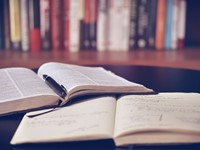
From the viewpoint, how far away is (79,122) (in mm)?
522

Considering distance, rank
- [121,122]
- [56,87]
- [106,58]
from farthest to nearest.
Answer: [106,58], [56,87], [121,122]

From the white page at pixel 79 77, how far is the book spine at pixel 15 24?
0.58 meters

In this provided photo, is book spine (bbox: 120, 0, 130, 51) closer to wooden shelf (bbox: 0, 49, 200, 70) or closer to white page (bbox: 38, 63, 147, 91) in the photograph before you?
wooden shelf (bbox: 0, 49, 200, 70)

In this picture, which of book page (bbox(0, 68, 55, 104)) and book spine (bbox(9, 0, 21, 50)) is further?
book spine (bbox(9, 0, 21, 50))

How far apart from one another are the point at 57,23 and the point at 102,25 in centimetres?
16

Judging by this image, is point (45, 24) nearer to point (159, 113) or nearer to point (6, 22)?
point (6, 22)

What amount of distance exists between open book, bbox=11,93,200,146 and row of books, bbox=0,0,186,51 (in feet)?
2.49

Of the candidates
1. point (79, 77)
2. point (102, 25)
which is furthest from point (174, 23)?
point (79, 77)

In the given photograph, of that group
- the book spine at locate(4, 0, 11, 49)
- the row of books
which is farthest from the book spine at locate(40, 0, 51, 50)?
the book spine at locate(4, 0, 11, 49)

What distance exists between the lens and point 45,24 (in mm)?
1366

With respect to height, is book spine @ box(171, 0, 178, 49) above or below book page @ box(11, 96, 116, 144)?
above

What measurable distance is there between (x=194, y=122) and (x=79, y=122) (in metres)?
0.16

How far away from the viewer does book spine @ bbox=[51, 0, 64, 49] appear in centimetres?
136

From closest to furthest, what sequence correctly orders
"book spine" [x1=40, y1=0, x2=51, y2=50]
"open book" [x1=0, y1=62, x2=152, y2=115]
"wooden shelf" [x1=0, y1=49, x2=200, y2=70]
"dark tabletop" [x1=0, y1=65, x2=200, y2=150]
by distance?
"dark tabletop" [x1=0, y1=65, x2=200, y2=150], "open book" [x1=0, y1=62, x2=152, y2=115], "wooden shelf" [x1=0, y1=49, x2=200, y2=70], "book spine" [x1=40, y1=0, x2=51, y2=50]
